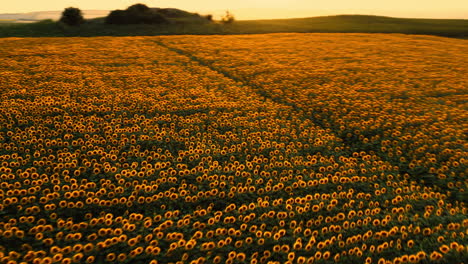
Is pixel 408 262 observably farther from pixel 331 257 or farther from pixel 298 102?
pixel 298 102

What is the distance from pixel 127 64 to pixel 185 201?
15793 mm

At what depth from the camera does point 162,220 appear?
275 inches

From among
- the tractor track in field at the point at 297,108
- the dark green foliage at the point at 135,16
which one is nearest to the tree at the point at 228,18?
the dark green foliage at the point at 135,16

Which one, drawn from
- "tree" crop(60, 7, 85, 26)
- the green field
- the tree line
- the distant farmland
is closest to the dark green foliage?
the tree line

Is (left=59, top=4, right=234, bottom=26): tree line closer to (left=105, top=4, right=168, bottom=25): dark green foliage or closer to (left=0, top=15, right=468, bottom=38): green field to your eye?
(left=105, top=4, right=168, bottom=25): dark green foliage

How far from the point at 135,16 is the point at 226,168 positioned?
40653mm

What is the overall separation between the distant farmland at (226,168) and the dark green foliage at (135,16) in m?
26.4

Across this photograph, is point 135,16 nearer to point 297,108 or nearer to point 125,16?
point 125,16

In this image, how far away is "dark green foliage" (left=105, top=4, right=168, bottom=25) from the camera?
4278 cm

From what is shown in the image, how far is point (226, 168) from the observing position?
29.7 feet

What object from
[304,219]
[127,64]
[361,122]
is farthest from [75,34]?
[304,219]

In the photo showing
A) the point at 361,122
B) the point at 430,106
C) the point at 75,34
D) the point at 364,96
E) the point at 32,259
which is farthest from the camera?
the point at 75,34

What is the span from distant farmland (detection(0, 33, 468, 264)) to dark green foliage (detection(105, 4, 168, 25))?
86.6 ft

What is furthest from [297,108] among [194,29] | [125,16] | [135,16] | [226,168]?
[125,16]
